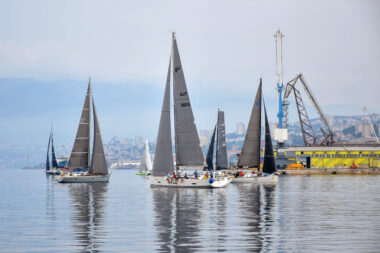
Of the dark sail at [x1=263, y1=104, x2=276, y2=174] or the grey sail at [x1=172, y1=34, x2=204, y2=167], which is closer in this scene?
the grey sail at [x1=172, y1=34, x2=204, y2=167]

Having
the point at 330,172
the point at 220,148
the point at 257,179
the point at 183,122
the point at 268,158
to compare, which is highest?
the point at 183,122

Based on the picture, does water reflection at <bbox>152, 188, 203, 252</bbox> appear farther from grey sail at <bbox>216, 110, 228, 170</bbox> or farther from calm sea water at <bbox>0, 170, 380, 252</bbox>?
grey sail at <bbox>216, 110, 228, 170</bbox>

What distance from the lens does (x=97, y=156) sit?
88.1m

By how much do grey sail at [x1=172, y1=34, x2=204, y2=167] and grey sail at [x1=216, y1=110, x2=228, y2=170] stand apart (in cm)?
3163

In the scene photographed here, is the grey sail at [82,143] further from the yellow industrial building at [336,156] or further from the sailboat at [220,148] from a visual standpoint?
the yellow industrial building at [336,156]

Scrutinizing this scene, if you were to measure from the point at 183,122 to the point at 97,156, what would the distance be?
24.6m

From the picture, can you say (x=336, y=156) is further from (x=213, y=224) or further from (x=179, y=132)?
(x=213, y=224)

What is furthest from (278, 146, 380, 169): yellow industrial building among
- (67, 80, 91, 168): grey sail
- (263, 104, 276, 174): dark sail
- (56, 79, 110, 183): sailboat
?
(67, 80, 91, 168): grey sail

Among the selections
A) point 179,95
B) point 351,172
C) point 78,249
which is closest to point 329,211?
point 78,249

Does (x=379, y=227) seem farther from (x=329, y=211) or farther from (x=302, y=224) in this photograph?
(x=329, y=211)

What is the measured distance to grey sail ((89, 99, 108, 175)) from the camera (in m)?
87.6

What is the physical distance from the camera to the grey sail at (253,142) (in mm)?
87375

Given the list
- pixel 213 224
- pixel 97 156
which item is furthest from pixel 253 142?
pixel 213 224

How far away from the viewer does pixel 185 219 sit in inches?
1502
